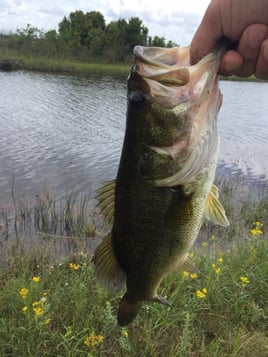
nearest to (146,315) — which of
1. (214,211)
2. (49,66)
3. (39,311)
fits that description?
(39,311)

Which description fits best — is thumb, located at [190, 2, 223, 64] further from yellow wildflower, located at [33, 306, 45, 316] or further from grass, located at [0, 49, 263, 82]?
grass, located at [0, 49, 263, 82]

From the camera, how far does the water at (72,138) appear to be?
10624 millimetres

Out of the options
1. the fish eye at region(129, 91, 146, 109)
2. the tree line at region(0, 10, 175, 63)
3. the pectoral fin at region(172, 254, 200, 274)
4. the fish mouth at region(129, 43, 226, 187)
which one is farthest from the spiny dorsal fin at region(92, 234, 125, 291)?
the tree line at region(0, 10, 175, 63)

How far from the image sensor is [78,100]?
22.3 meters

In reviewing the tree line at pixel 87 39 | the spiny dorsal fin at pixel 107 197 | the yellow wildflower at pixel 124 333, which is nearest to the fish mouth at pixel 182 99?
the spiny dorsal fin at pixel 107 197

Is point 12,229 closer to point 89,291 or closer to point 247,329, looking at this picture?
point 89,291

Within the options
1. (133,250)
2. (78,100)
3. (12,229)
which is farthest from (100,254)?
(78,100)

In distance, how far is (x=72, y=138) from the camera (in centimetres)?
1496

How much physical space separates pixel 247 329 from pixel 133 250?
262cm

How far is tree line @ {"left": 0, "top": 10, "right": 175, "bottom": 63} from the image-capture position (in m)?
45.6

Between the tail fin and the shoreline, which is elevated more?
the tail fin

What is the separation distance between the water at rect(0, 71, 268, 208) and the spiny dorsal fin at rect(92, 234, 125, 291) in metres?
7.13

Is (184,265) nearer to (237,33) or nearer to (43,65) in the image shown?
(237,33)

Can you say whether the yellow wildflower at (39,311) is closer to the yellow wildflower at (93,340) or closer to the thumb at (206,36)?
the yellow wildflower at (93,340)
